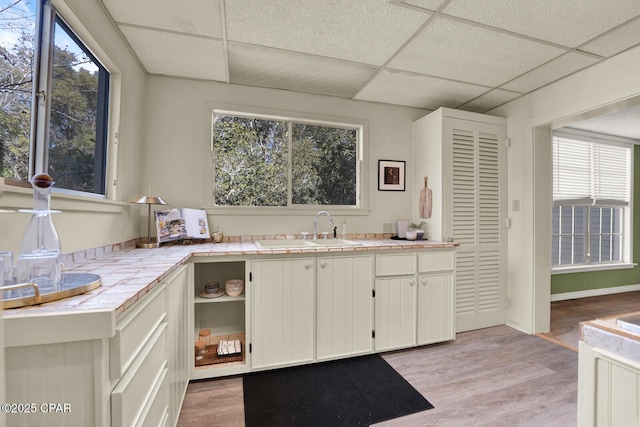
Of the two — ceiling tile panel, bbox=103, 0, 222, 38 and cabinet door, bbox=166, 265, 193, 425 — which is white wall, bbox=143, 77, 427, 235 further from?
cabinet door, bbox=166, 265, 193, 425

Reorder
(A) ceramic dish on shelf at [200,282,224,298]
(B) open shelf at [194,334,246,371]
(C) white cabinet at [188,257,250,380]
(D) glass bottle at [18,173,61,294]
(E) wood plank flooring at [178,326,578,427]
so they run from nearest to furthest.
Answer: (D) glass bottle at [18,173,61,294], (E) wood plank flooring at [178,326,578,427], (B) open shelf at [194,334,246,371], (A) ceramic dish on shelf at [200,282,224,298], (C) white cabinet at [188,257,250,380]

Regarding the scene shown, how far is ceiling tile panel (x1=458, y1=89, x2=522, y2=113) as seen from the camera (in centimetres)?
273

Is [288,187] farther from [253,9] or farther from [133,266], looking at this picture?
[133,266]

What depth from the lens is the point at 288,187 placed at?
2.66 metres

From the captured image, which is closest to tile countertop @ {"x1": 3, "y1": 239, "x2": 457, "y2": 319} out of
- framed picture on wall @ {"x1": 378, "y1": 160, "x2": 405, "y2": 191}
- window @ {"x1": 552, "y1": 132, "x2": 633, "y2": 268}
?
framed picture on wall @ {"x1": 378, "y1": 160, "x2": 405, "y2": 191}

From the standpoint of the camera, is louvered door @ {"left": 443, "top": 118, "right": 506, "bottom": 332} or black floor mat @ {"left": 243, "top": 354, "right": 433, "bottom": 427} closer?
black floor mat @ {"left": 243, "top": 354, "right": 433, "bottom": 427}

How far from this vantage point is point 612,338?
2.52 feet

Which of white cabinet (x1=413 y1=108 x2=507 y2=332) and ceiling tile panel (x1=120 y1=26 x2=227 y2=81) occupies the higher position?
ceiling tile panel (x1=120 y1=26 x2=227 y2=81)

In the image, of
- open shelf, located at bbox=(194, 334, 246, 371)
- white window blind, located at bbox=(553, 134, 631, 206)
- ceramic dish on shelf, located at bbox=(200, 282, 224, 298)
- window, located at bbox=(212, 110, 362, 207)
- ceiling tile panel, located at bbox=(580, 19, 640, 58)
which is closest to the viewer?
ceiling tile panel, located at bbox=(580, 19, 640, 58)

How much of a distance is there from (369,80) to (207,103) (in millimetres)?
1481

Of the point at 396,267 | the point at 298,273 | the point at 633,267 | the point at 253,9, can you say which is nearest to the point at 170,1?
the point at 253,9

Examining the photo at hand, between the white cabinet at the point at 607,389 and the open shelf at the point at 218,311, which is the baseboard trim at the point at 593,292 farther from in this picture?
the open shelf at the point at 218,311

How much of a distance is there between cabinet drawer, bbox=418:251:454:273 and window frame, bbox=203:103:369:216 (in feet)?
2.53

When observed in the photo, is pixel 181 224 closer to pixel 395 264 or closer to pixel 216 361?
pixel 216 361
